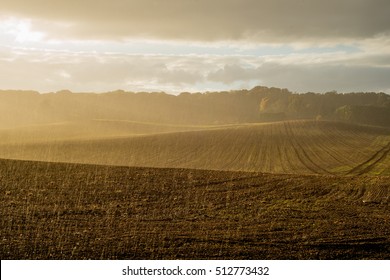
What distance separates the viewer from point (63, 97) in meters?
137

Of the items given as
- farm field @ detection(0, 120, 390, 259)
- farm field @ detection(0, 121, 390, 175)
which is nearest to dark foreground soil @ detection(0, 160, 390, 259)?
farm field @ detection(0, 120, 390, 259)

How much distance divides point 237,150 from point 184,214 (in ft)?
142

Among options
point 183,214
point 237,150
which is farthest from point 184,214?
point 237,150

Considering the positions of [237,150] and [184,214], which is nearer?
[184,214]

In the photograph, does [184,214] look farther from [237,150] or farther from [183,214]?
[237,150]

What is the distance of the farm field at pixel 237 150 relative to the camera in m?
49.4

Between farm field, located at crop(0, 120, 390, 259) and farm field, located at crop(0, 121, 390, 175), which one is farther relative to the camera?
farm field, located at crop(0, 121, 390, 175)

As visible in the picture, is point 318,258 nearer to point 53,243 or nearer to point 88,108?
point 53,243

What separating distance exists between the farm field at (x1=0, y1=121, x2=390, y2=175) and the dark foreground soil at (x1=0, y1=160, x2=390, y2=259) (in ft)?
72.8

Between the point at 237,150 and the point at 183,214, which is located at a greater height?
the point at 183,214

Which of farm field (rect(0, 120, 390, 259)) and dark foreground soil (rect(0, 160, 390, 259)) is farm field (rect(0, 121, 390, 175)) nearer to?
farm field (rect(0, 120, 390, 259))

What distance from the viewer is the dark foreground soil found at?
1237cm

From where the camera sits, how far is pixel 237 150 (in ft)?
195

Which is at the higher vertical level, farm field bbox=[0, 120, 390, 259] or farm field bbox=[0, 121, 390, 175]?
farm field bbox=[0, 120, 390, 259]
